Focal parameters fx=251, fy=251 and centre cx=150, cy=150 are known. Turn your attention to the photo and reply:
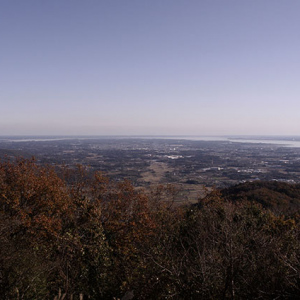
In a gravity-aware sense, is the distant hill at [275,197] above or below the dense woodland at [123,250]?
below

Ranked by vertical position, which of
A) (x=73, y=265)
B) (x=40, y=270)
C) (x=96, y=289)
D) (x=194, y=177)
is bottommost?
(x=194, y=177)

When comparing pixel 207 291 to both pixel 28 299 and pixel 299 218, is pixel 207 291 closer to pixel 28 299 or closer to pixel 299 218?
pixel 28 299

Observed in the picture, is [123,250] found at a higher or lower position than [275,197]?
higher

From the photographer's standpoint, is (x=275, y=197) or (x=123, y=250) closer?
(x=123, y=250)

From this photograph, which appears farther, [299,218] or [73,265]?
[299,218]

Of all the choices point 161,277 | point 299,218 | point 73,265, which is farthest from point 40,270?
point 299,218

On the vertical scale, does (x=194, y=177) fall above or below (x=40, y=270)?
below

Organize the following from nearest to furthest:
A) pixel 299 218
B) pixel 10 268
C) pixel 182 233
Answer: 1. pixel 10 268
2. pixel 182 233
3. pixel 299 218

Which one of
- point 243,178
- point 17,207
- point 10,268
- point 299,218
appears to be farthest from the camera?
point 243,178
